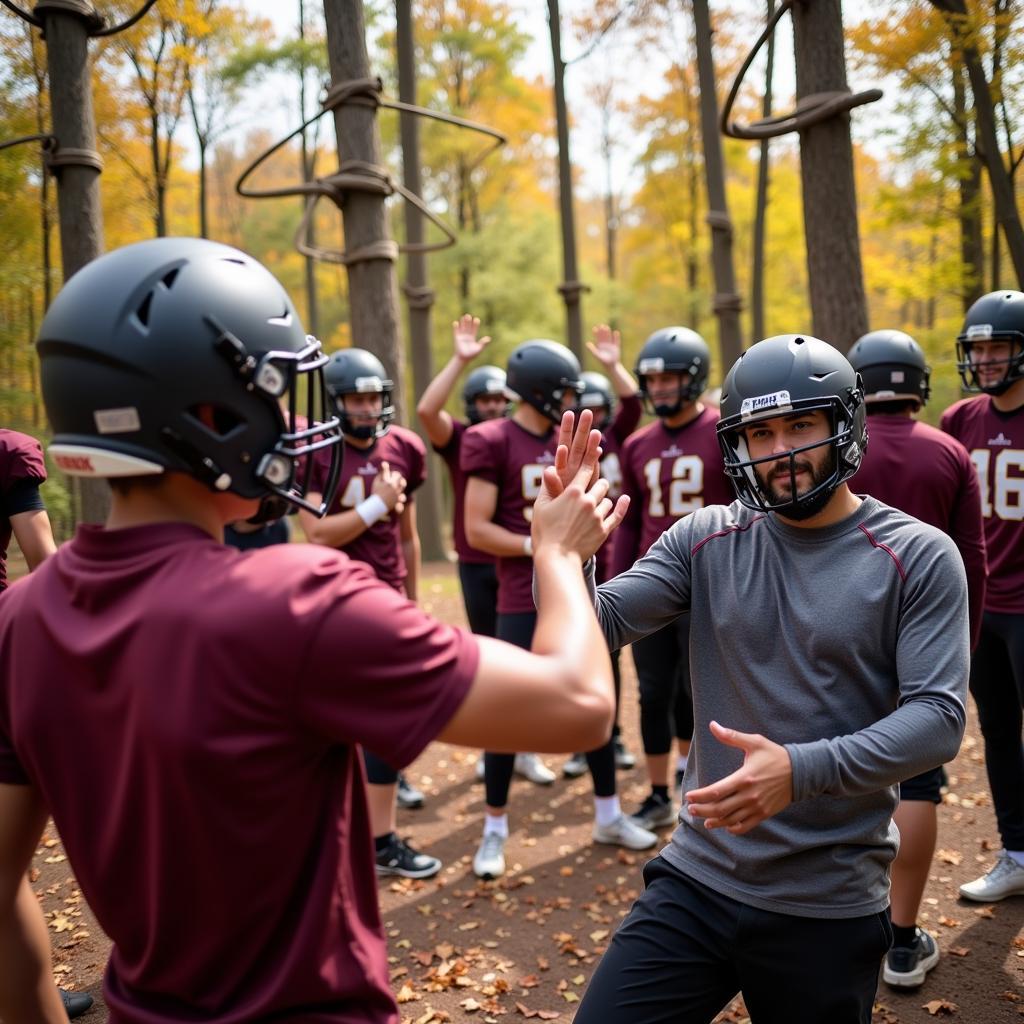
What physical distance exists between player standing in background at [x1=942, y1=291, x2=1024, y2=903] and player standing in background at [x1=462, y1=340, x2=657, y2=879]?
1.99m

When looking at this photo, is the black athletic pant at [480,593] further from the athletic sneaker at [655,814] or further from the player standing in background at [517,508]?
the athletic sneaker at [655,814]

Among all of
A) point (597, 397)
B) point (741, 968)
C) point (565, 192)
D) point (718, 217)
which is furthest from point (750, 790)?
point (565, 192)

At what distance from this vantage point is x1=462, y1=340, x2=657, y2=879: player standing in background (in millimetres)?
5691

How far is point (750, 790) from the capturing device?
7.28ft

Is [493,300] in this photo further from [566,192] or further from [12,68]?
[12,68]

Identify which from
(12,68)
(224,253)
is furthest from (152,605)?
(12,68)

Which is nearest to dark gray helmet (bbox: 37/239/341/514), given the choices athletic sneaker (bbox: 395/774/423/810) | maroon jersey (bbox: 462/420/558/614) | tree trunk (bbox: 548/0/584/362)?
maroon jersey (bbox: 462/420/558/614)

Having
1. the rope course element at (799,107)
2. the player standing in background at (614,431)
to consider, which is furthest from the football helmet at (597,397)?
the rope course element at (799,107)

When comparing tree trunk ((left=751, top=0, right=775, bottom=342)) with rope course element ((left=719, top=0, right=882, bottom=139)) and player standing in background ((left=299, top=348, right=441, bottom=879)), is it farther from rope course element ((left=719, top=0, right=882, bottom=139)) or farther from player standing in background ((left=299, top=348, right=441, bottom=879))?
player standing in background ((left=299, top=348, right=441, bottom=879))

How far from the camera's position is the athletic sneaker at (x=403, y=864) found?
5492mm

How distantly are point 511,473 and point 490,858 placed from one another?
7.68ft

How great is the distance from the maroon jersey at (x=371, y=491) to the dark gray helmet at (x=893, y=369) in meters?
2.85

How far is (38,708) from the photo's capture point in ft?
5.27

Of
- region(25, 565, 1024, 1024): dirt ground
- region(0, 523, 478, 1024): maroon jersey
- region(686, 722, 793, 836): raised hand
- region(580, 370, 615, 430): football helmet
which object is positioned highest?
region(580, 370, 615, 430): football helmet
